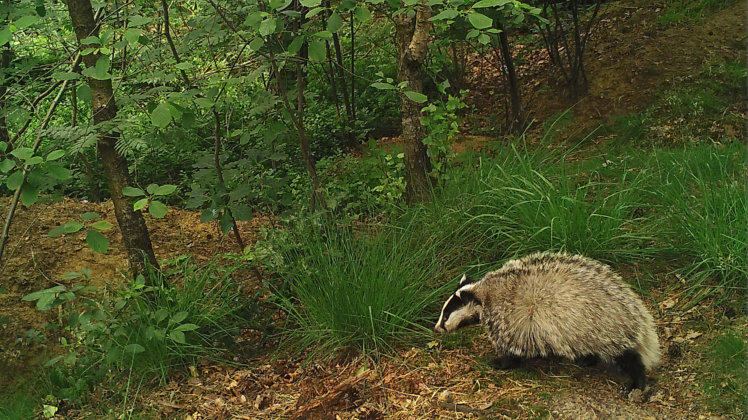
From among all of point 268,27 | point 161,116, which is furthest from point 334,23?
point 161,116

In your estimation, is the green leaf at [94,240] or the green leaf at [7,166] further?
the green leaf at [94,240]

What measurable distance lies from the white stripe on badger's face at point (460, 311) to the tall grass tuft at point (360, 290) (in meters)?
0.21

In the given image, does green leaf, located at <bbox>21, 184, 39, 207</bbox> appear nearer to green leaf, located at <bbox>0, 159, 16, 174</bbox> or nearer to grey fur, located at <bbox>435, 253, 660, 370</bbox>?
green leaf, located at <bbox>0, 159, 16, 174</bbox>

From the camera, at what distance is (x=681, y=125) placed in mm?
7355

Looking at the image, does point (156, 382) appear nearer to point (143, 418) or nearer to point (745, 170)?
point (143, 418)

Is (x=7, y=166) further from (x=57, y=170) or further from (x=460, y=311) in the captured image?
(x=460, y=311)

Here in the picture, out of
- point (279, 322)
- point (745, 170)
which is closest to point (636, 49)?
point (745, 170)

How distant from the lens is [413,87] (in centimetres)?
502

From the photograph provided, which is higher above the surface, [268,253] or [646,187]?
[268,253]

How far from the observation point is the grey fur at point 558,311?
3.38 meters

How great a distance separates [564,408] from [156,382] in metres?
2.57

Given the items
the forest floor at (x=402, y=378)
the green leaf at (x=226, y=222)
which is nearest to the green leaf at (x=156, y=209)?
Result: the green leaf at (x=226, y=222)

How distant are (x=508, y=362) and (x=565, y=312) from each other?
50 cm

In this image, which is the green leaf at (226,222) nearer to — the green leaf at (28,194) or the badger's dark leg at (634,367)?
the green leaf at (28,194)
